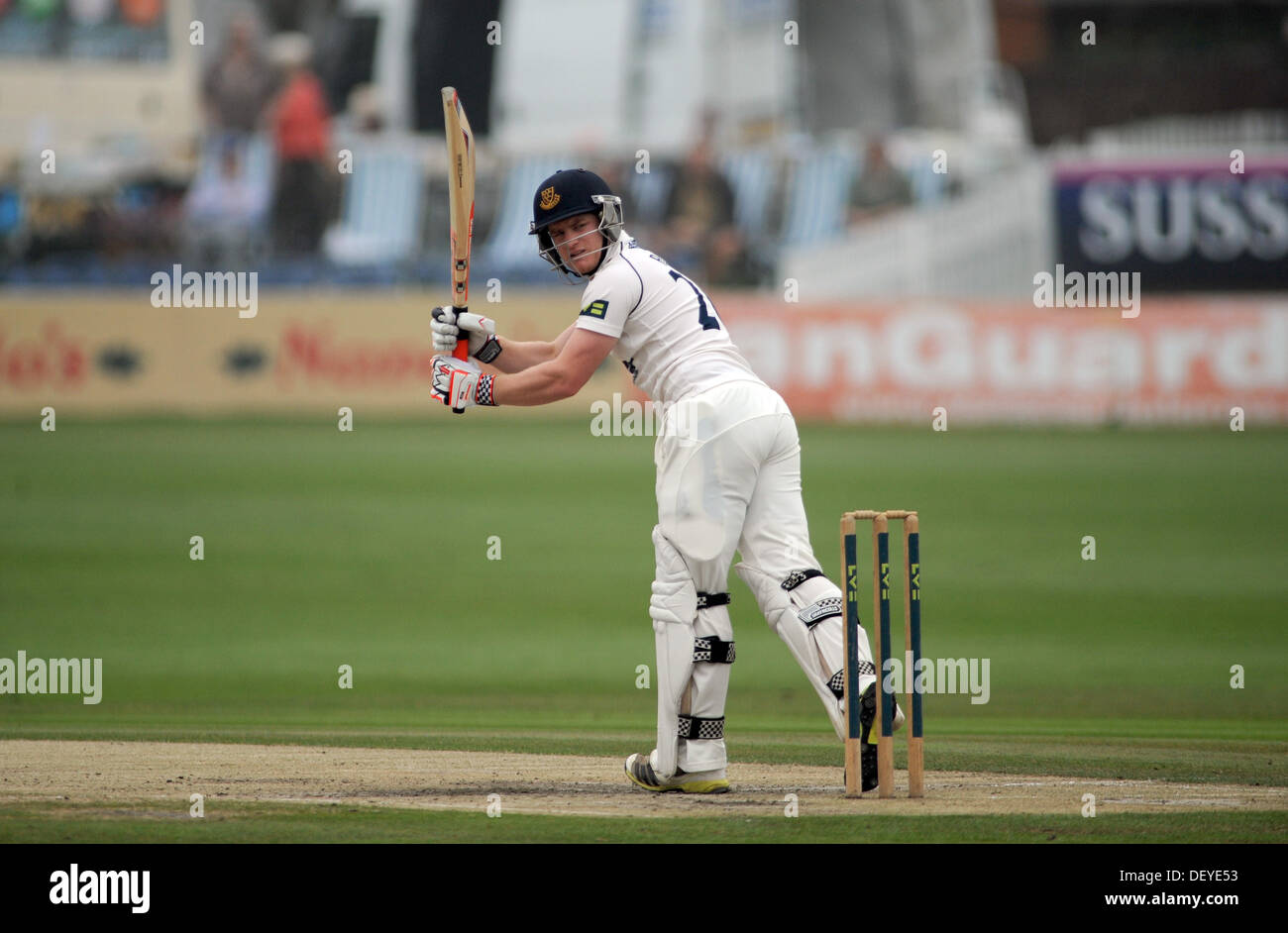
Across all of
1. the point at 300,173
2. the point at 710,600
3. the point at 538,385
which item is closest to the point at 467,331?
Result: the point at 538,385

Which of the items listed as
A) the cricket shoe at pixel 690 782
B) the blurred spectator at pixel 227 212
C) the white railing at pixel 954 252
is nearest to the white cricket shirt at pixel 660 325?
the cricket shoe at pixel 690 782

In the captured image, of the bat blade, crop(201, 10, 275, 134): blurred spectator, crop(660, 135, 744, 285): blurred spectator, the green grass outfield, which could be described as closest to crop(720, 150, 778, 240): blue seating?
crop(660, 135, 744, 285): blurred spectator

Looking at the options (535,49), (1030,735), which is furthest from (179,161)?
(1030,735)

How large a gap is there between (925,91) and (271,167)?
1348cm

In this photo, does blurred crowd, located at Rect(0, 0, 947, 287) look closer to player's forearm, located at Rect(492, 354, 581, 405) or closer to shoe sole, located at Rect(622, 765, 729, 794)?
player's forearm, located at Rect(492, 354, 581, 405)

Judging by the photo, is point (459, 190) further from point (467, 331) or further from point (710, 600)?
point (710, 600)

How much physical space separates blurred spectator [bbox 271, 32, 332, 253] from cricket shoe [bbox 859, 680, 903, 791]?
2115cm

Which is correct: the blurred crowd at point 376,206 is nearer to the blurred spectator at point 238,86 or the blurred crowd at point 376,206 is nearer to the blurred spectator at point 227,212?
the blurred spectator at point 227,212

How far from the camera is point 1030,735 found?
8641mm

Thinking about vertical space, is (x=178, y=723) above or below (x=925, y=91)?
below
